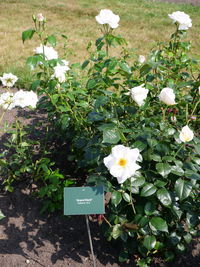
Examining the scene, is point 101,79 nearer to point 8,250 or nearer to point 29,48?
point 8,250

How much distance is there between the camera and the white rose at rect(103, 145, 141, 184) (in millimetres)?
1195

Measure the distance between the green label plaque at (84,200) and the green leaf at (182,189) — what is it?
329 mm

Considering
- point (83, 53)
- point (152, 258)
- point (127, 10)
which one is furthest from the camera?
point (127, 10)

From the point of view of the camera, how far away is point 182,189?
131cm

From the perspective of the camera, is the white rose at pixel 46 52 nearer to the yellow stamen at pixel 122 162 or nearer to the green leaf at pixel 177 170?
the yellow stamen at pixel 122 162

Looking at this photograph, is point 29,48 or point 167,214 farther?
point 29,48

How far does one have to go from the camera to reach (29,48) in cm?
476

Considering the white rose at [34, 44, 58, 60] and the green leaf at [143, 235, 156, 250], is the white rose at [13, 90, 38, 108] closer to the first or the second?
the white rose at [34, 44, 58, 60]

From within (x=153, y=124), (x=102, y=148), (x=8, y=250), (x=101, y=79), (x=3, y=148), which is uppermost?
(x=101, y=79)

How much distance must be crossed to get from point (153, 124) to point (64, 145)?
1.05 metres

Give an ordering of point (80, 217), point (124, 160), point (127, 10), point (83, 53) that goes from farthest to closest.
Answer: point (127, 10), point (83, 53), point (80, 217), point (124, 160)

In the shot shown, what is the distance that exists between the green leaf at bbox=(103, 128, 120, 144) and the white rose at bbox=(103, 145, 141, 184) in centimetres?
8

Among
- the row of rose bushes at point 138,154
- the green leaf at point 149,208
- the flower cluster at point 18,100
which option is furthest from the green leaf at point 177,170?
the flower cluster at point 18,100

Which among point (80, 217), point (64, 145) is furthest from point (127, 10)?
point (80, 217)
